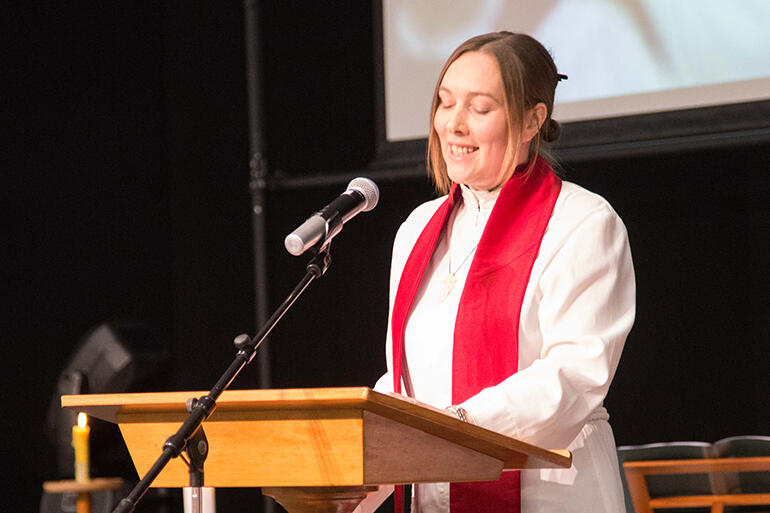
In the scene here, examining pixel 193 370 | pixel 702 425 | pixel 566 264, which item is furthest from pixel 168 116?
pixel 566 264

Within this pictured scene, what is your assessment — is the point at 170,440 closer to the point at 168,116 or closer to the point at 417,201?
the point at 417,201

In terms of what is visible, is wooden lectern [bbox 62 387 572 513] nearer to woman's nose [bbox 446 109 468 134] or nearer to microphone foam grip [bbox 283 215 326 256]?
microphone foam grip [bbox 283 215 326 256]

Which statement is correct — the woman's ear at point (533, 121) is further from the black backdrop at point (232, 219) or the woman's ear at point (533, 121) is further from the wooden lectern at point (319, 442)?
the black backdrop at point (232, 219)

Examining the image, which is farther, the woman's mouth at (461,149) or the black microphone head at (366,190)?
the woman's mouth at (461,149)

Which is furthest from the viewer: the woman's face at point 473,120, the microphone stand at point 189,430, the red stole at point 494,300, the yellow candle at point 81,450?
the yellow candle at point 81,450

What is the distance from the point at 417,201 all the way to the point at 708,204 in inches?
46.0

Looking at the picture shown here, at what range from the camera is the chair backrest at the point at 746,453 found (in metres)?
3.48

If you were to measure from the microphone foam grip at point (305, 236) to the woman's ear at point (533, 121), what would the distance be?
25.4 inches

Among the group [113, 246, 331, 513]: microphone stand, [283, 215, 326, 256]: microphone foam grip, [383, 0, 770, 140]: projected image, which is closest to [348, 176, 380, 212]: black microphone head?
[283, 215, 326, 256]: microphone foam grip

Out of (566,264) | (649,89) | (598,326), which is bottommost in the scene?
(598,326)

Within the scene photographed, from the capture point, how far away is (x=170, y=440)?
1.37 meters

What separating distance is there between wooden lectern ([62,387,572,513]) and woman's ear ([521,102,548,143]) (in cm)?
76

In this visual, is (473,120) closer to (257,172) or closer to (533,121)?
(533,121)

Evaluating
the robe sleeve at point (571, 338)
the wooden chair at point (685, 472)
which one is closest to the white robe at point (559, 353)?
the robe sleeve at point (571, 338)
